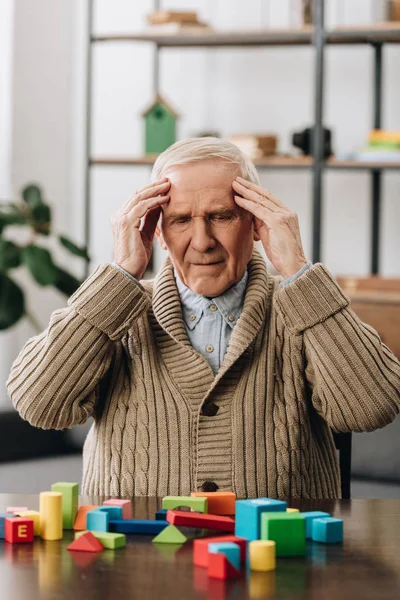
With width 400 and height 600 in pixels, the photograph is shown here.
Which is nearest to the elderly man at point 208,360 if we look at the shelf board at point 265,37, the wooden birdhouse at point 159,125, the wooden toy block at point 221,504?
the wooden toy block at point 221,504

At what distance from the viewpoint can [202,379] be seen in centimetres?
166

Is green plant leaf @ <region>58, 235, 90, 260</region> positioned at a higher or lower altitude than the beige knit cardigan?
higher

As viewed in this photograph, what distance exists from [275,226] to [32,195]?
2.44 m

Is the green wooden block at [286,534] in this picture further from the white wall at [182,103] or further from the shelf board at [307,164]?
the white wall at [182,103]

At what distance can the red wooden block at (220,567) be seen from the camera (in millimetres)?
1054

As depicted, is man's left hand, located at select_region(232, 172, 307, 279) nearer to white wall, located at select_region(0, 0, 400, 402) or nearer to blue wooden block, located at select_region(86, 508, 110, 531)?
blue wooden block, located at select_region(86, 508, 110, 531)

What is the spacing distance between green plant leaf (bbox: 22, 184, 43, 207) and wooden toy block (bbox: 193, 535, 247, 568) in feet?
9.88

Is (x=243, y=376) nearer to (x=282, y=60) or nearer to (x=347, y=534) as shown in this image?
(x=347, y=534)

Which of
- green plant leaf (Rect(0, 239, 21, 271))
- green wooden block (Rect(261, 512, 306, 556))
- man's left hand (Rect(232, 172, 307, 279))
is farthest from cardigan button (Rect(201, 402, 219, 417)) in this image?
green plant leaf (Rect(0, 239, 21, 271))

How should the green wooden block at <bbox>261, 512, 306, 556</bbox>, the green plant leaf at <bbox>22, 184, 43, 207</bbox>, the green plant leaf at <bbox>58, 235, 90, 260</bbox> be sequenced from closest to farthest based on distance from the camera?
the green wooden block at <bbox>261, 512, 306, 556</bbox> < the green plant leaf at <bbox>58, 235, 90, 260</bbox> < the green plant leaf at <bbox>22, 184, 43, 207</bbox>

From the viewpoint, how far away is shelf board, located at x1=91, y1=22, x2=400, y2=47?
12.4 feet

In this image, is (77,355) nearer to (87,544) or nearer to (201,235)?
(201,235)

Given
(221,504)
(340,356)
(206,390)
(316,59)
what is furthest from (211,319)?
(316,59)

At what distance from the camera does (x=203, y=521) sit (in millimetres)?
1260
